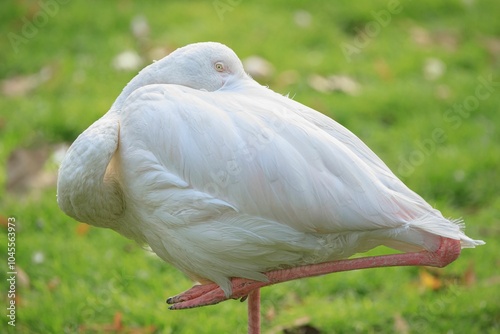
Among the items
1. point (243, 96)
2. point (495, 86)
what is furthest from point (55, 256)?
point (495, 86)

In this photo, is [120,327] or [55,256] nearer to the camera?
[120,327]

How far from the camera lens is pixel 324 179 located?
3.14 m

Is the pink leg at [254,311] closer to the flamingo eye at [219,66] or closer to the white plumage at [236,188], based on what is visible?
the white plumage at [236,188]

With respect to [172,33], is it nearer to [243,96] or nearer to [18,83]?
[18,83]

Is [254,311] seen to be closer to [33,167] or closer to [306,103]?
[33,167]

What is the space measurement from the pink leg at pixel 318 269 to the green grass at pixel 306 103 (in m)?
1.01

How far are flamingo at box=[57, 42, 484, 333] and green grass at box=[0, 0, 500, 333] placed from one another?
3.60 feet

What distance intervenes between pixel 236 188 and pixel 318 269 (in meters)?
0.51

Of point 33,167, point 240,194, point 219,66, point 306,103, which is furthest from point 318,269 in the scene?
Answer: point 306,103

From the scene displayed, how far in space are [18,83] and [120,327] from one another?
3.03 m

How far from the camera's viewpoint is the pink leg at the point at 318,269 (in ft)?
10.5

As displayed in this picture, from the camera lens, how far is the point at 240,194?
3.14 m

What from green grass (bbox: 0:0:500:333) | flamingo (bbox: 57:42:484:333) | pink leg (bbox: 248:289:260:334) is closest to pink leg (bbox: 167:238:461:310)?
flamingo (bbox: 57:42:484:333)

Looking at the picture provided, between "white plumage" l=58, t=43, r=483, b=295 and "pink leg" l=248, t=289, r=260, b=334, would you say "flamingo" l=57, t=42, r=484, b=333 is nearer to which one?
"white plumage" l=58, t=43, r=483, b=295
